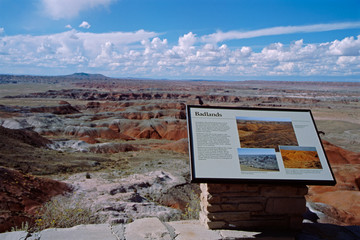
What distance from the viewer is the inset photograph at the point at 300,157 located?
19.3ft

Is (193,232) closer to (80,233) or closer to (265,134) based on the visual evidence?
(80,233)

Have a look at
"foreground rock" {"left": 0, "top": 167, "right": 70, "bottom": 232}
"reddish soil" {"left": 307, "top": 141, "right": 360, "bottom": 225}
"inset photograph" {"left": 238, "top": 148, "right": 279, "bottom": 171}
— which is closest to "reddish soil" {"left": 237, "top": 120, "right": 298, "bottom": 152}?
"inset photograph" {"left": 238, "top": 148, "right": 279, "bottom": 171}

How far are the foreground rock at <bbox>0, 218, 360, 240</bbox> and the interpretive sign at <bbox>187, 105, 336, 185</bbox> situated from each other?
116cm

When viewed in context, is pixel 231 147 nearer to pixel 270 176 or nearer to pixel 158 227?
pixel 270 176

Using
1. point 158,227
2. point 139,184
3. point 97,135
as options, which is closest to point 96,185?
point 139,184

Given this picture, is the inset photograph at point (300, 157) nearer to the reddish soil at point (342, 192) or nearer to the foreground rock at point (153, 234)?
the foreground rock at point (153, 234)

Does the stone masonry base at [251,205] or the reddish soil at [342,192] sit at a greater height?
the stone masonry base at [251,205]

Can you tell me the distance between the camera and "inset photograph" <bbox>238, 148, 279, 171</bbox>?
18.7 ft

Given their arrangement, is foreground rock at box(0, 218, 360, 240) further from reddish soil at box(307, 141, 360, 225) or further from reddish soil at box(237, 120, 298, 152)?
reddish soil at box(307, 141, 360, 225)

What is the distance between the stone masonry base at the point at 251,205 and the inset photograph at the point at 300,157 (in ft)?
1.69

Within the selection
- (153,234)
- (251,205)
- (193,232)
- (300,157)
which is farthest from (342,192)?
(153,234)

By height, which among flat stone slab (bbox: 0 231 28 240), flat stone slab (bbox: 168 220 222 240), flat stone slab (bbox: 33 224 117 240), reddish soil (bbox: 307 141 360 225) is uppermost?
flat stone slab (bbox: 0 231 28 240)

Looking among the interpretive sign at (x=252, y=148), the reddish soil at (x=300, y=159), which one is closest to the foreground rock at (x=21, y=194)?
the interpretive sign at (x=252, y=148)

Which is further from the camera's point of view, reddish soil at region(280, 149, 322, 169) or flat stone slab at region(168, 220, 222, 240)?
reddish soil at region(280, 149, 322, 169)
